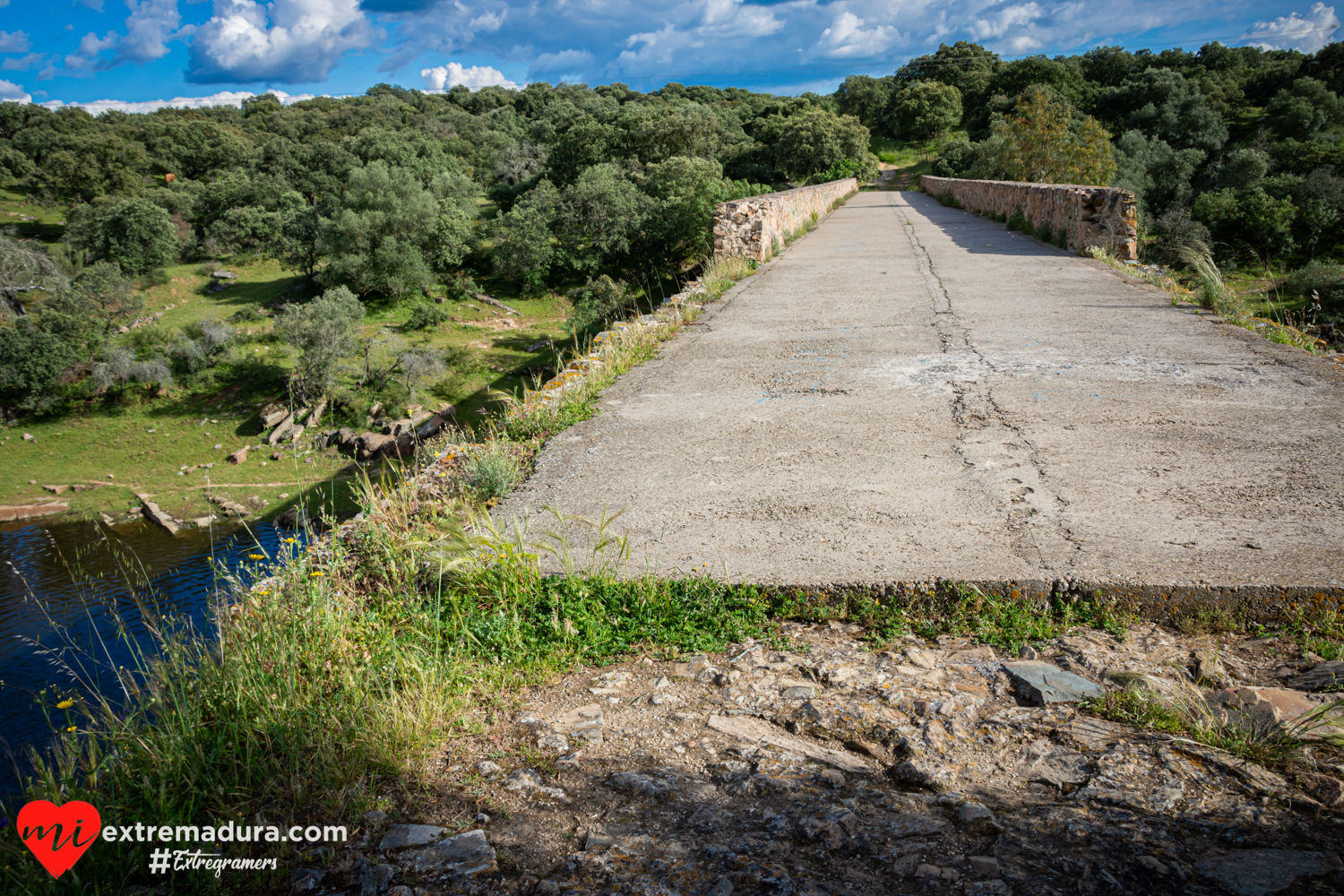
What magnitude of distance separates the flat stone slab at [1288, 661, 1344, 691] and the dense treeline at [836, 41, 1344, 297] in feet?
25.2

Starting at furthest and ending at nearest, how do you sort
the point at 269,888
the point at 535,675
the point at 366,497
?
the point at 366,497, the point at 535,675, the point at 269,888

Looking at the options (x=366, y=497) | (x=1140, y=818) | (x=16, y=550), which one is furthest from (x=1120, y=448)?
(x=16, y=550)

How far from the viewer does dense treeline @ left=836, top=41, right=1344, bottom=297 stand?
2612 centimetres

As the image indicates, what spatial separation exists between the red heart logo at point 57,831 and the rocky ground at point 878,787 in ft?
1.88

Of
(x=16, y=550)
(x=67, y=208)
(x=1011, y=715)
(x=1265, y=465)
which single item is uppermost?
(x=67, y=208)

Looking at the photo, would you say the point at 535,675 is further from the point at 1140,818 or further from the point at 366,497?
the point at 1140,818

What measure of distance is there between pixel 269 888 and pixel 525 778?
69 cm

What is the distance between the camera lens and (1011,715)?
2422 mm

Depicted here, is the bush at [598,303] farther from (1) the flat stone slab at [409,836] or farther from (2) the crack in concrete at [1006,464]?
(1) the flat stone slab at [409,836]

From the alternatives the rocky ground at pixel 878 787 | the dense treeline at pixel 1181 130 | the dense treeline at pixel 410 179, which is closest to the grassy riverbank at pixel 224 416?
the dense treeline at pixel 410 179

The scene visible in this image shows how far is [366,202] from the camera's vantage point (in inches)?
1318

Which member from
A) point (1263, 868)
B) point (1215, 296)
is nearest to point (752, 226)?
point (1215, 296)

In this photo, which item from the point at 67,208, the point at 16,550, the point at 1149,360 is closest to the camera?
the point at 1149,360

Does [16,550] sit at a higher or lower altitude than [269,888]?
lower
